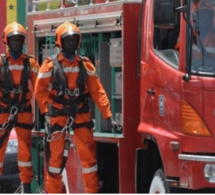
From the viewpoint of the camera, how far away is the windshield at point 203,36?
6386 mm

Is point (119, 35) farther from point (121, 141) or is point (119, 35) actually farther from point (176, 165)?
point (176, 165)

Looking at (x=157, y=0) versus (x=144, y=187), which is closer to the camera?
(x=157, y=0)

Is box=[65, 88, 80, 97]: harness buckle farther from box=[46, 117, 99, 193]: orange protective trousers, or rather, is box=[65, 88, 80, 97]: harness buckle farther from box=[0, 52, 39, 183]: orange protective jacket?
box=[0, 52, 39, 183]: orange protective jacket

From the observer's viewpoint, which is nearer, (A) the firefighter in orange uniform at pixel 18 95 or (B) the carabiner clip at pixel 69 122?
(B) the carabiner clip at pixel 69 122

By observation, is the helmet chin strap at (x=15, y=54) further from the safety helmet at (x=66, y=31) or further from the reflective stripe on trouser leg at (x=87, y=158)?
the reflective stripe on trouser leg at (x=87, y=158)

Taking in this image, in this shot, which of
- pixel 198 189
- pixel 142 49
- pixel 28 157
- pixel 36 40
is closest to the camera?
pixel 198 189

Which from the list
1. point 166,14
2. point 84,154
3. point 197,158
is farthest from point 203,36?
point 84,154

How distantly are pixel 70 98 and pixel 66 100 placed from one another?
0.05 meters

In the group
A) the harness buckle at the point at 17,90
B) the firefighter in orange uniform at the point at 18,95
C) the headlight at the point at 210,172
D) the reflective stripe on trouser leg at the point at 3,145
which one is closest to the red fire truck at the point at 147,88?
the headlight at the point at 210,172

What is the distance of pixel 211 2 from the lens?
648 centimetres

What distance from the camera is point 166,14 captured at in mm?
6445

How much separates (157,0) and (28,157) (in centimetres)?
300

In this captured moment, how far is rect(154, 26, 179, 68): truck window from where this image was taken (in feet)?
22.1

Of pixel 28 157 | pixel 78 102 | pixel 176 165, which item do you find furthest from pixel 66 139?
pixel 176 165
